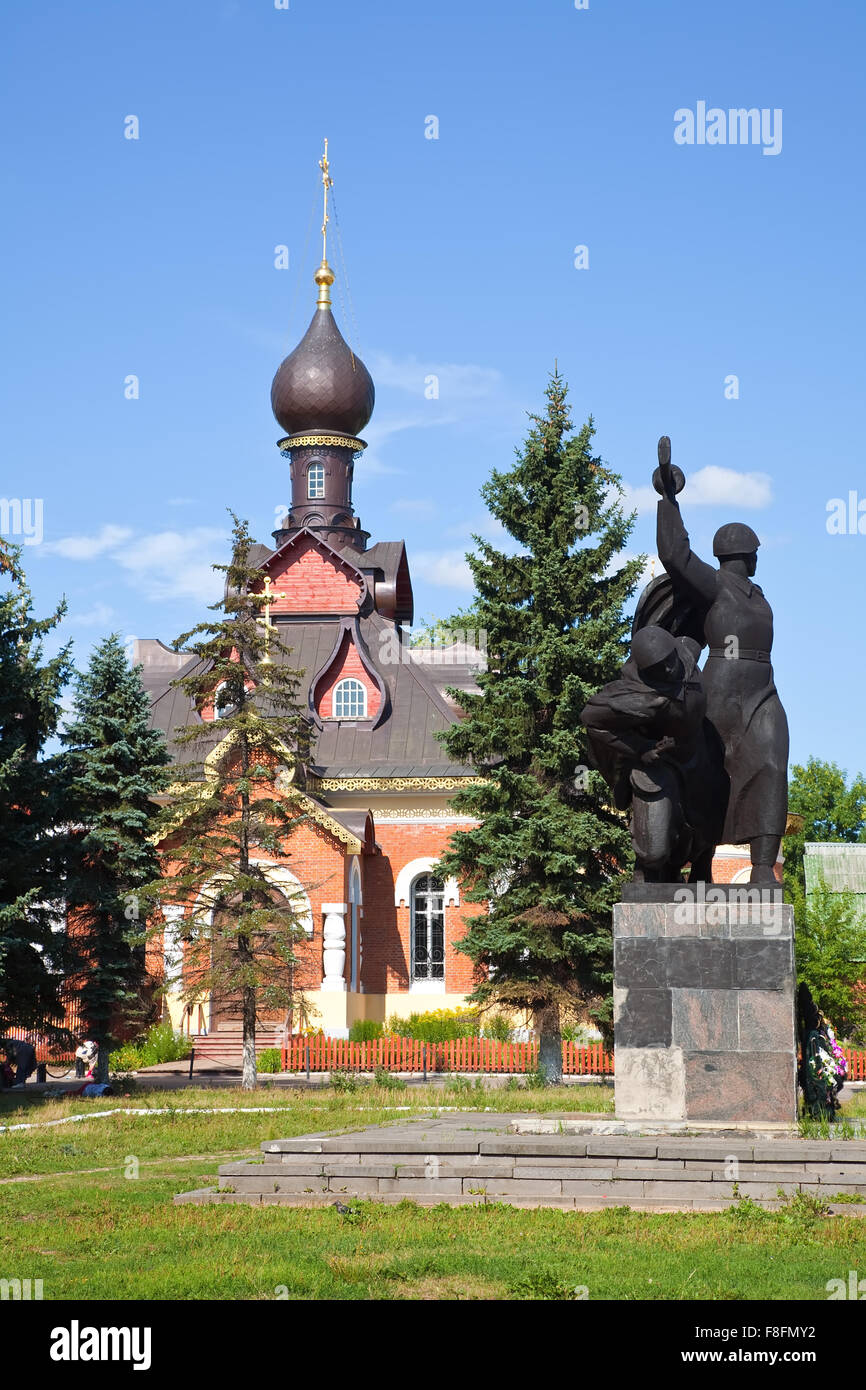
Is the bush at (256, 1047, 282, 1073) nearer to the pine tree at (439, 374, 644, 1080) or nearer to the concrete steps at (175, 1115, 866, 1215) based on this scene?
the pine tree at (439, 374, 644, 1080)

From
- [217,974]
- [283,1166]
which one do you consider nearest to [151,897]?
[217,974]

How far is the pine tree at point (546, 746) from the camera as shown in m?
21.9

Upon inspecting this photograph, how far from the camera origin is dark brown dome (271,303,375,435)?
1529 inches

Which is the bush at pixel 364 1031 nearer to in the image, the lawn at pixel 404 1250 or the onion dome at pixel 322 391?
the onion dome at pixel 322 391

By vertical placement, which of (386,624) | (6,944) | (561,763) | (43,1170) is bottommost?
(43,1170)

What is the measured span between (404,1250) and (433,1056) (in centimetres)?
1726

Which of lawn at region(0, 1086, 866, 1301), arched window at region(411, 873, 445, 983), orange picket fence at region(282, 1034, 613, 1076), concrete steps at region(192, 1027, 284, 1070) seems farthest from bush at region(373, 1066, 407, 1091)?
arched window at region(411, 873, 445, 983)

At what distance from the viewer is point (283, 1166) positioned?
9398 millimetres

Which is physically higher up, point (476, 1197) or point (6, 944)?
point (6, 944)

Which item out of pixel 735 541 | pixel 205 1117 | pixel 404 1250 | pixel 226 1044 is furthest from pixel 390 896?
pixel 404 1250

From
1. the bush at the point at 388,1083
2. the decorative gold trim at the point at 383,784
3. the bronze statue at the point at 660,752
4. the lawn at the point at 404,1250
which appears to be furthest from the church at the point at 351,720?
the lawn at the point at 404,1250

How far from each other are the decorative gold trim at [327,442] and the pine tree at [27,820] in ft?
58.0
